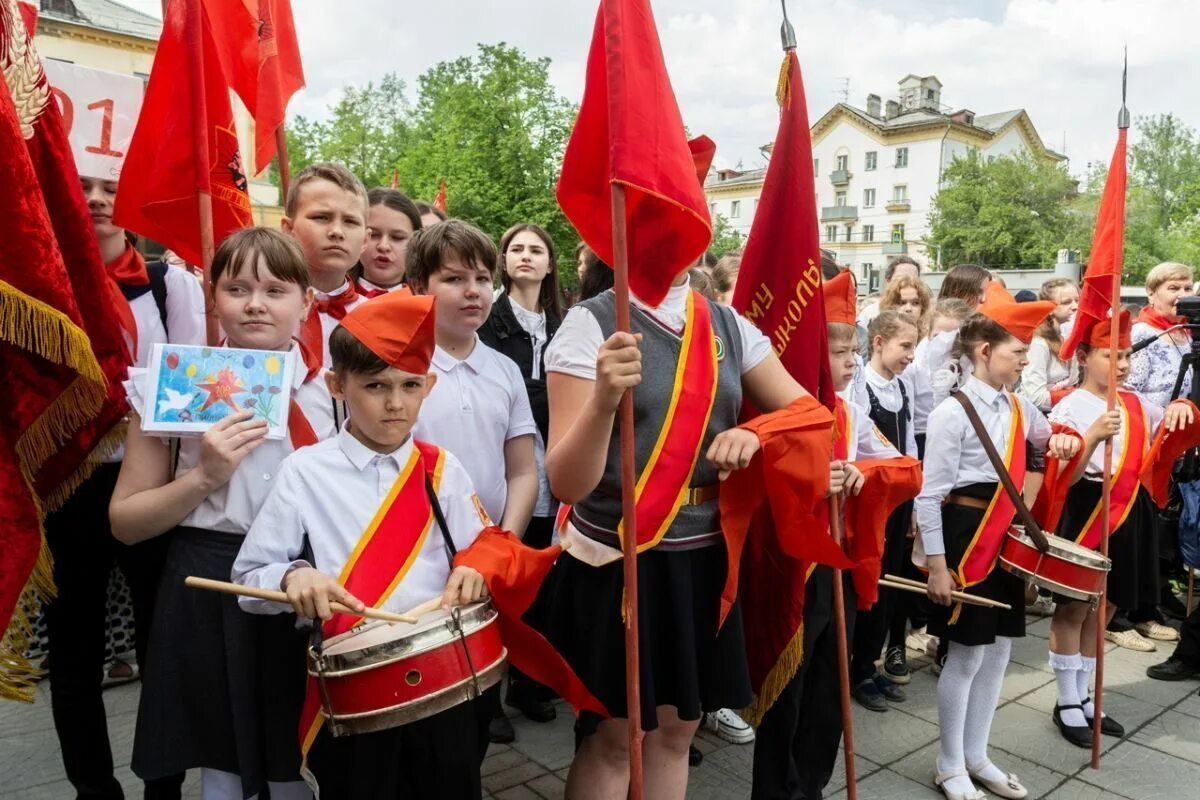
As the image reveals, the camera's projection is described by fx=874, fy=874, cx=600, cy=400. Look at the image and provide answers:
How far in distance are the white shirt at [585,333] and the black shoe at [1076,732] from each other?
10.5 feet

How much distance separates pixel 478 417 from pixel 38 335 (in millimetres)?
1363

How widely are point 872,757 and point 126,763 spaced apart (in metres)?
3.30

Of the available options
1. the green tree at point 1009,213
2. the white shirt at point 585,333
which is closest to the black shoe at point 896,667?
the white shirt at point 585,333

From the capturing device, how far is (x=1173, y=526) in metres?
5.94

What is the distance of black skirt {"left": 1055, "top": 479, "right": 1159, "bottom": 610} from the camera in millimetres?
4574

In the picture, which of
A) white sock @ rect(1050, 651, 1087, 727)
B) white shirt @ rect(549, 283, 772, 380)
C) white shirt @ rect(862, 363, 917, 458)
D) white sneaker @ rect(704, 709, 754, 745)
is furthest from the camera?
white shirt @ rect(862, 363, 917, 458)

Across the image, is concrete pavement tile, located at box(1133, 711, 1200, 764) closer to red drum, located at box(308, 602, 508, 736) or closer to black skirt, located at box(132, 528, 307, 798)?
red drum, located at box(308, 602, 508, 736)

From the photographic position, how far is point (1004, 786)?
3637mm

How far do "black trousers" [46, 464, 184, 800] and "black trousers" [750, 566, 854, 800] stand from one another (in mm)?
1971

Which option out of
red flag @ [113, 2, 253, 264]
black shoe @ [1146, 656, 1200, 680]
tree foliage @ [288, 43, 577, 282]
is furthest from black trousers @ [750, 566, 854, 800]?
tree foliage @ [288, 43, 577, 282]

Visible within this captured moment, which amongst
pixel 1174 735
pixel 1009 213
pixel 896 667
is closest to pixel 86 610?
pixel 896 667

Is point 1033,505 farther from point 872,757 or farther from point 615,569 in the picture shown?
point 615,569

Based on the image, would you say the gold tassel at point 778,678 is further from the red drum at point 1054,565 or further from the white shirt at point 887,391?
the white shirt at point 887,391

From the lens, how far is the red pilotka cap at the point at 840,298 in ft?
10.8
